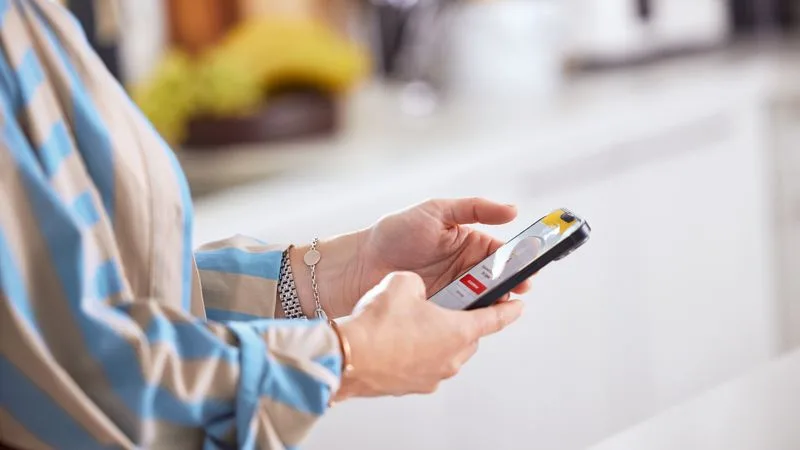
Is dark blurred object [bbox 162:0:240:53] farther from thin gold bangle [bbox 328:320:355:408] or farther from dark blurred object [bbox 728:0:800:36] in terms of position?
thin gold bangle [bbox 328:320:355:408]

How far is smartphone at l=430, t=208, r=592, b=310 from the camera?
2.51 ft

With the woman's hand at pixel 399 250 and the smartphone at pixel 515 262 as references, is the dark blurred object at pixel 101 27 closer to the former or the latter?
the woman's hand at pixel 399 250

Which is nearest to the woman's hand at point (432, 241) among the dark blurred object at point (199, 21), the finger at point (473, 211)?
the finger at point (473, 211)

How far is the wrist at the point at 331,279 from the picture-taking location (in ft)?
2.89

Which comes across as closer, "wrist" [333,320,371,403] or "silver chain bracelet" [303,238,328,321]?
"wrist" [333,320,371,403]

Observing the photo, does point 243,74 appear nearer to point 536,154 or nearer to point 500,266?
point 536,154

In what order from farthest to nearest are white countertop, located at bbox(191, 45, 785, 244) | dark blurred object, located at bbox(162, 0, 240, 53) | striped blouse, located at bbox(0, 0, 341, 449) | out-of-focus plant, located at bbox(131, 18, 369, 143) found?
dark blurred object, located at bbox(162, 0, 240, 53) < out-of-focus plant, located at bbox(131, 18, 369, 143) < white countertop, located at bbox(191, 45, 785, 244) < striped blouse, located at bbox(0, 0, 341, 449)

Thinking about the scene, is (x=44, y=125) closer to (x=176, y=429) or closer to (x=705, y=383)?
(x=176, y=429)

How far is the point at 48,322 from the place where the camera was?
64cm

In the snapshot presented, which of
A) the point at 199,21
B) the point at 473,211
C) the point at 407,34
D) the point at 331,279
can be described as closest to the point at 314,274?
the point at 331,279

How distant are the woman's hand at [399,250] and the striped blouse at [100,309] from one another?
19cm

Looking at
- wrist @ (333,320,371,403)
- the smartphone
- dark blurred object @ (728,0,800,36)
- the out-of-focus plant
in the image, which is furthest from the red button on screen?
dark blurred object @ (728,0,800,36)

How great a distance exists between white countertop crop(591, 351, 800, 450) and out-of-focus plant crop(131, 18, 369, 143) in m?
1.14

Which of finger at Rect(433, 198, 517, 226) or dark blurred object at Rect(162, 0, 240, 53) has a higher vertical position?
finger at Rect(433, 198, 517, 226)
